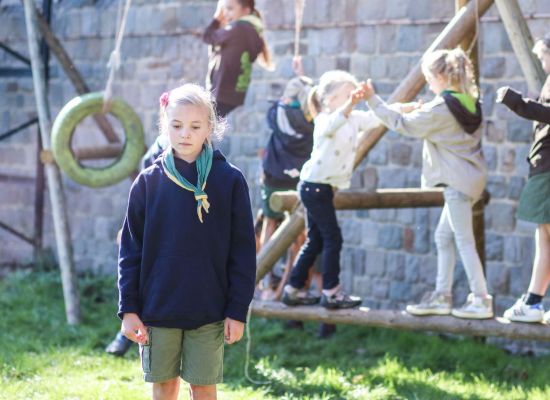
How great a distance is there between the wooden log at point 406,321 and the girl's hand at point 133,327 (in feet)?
7.03


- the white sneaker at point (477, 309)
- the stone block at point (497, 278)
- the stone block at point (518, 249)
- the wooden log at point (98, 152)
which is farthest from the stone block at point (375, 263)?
the white sneaker at point (477, 309)

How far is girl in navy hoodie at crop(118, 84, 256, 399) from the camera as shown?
178 inches

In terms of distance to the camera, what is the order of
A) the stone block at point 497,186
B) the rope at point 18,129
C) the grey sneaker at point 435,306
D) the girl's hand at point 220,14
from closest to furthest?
the grey sneaker at point 435,306
the girl's hand at point 220,14
the stone block at point 497,186
the rope at point 18,129

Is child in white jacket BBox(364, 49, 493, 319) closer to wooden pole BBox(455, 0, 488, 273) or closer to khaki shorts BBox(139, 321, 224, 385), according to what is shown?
wooden pole BBox(455, 0, 488, 273)

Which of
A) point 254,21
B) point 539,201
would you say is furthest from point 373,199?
point 254,21

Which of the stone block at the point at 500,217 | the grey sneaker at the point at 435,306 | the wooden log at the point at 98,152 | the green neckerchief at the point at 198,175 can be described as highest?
the green neckerchief at the point at 198,175

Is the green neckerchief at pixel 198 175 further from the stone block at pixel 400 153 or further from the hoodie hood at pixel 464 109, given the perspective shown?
the stone block at pixel 400 153

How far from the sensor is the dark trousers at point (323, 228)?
6.55m

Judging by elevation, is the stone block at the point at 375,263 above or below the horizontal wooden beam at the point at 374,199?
below

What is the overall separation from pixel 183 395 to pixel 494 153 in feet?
9.66

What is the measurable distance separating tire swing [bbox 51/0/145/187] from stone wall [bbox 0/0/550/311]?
1325 mm

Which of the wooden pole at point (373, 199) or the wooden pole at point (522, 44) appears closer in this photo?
the wooden pole at point (522, 44)

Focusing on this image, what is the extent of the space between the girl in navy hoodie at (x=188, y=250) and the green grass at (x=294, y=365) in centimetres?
185

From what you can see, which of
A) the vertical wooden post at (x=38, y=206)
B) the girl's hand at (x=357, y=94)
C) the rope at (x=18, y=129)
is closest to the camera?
the girl's hand at (x=357, y=94)
